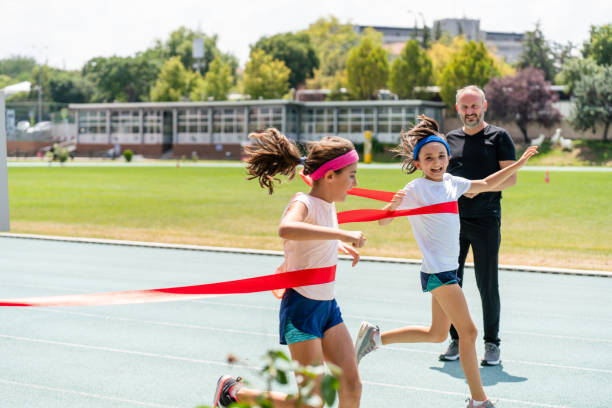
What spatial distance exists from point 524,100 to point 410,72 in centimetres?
1411

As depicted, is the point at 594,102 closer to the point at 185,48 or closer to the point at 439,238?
the point at 439,238

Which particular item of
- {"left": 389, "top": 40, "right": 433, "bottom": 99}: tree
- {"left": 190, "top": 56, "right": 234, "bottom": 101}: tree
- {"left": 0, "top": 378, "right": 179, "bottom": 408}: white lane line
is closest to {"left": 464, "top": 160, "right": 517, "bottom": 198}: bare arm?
{"left": 0, "top": 378, "right": 179, "bottom": 408}: white lane line

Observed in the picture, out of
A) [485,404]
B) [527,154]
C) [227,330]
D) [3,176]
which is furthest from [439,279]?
[3,176]

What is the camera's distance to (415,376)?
579 centimetres

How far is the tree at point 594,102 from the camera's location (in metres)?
71.8

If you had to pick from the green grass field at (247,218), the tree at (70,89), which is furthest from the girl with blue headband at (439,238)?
the tree at (70,89)

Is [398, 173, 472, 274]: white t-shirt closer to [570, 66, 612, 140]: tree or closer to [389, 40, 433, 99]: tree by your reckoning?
[570, 66, 612, 140]: tree

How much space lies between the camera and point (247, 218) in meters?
20.3

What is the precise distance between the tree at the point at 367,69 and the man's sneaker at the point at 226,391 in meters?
84.3

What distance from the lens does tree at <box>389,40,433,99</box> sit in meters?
82.9

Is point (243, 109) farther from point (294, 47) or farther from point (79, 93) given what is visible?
point (79, 93)

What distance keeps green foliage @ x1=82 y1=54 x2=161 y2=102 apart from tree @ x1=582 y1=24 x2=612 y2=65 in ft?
250

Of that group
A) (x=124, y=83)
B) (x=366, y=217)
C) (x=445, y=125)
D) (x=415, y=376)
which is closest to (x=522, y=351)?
(x=415, y=376)

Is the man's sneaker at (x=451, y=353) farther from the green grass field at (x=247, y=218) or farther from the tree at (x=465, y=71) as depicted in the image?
the tree at (x=465, y=71)
